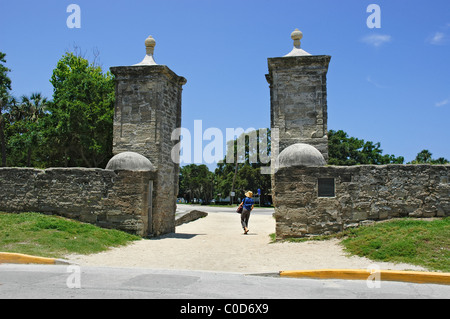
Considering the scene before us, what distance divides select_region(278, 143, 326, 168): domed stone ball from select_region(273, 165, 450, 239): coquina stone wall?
0.17 metres

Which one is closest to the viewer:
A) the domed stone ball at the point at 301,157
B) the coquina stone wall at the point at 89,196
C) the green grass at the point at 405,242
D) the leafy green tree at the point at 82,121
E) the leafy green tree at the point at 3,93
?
the green grass at the point at 405,242

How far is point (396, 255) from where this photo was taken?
757cm

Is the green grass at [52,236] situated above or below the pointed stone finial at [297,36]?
below

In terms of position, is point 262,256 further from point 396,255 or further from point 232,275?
point 396,255

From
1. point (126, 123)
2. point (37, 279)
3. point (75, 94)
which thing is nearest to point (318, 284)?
point (37, 279)

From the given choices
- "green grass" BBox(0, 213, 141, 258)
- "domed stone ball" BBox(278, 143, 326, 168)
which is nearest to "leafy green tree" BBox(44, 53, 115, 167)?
"green grass" BBox(0, 213, 141, 258)

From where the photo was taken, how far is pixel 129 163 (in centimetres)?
1195

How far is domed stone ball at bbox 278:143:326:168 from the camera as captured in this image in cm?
1038

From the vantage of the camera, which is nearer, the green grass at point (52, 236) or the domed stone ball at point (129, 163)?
the green grass at point (52, 236)

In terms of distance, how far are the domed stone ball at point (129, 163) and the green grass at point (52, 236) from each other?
196cm

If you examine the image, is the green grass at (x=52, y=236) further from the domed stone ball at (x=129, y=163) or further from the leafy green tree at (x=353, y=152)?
the leafy green tree at (x=353, y=152)

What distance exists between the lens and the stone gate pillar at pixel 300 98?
1212 centimetres

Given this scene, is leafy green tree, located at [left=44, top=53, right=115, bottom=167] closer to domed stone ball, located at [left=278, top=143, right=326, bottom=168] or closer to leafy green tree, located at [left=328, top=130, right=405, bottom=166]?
domed stone ball, located at [left=278, top=143, right=326, bottom=168]

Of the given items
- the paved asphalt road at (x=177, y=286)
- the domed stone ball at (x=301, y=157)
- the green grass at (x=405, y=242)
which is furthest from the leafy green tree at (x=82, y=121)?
the green grass at (x=405, y=242)
